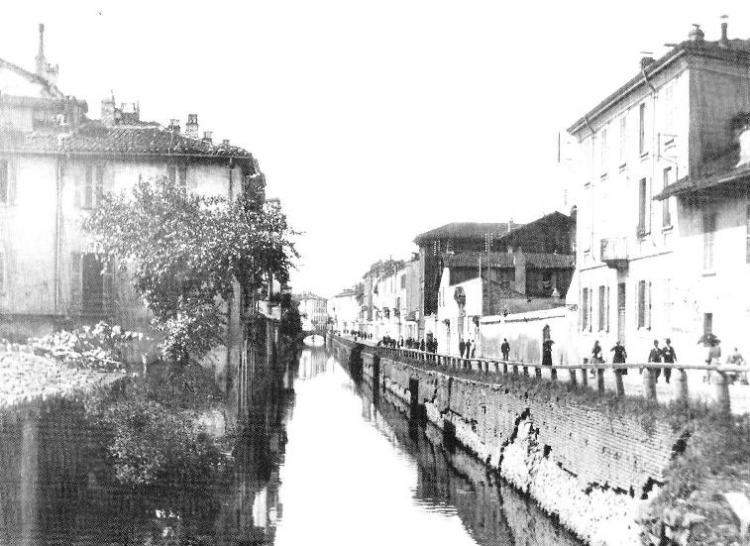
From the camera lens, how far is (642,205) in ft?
94.8

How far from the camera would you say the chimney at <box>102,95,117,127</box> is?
35.3 m

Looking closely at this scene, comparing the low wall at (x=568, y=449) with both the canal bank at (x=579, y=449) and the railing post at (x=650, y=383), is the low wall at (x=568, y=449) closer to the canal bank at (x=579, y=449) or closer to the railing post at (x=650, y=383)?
the canal bank at (x=579, y=449)

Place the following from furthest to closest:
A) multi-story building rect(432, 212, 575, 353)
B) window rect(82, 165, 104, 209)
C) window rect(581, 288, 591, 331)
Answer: multi-story building rect(432, 212, 575, 353) → window rect(581, 288, 591, 331) → window rect(82, 165, 104, 209)

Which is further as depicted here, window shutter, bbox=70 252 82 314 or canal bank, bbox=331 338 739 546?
window shutter, bbox=70 252 82 314

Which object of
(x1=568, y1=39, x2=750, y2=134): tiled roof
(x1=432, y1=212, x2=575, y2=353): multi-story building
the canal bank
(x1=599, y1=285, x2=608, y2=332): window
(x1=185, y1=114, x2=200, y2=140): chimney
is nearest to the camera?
the canal bank

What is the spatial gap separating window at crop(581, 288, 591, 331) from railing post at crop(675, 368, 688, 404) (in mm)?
21160

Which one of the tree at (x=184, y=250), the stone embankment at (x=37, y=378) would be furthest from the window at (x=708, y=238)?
the stone embankment at (x=37, y=378)

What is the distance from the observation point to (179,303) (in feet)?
87.9

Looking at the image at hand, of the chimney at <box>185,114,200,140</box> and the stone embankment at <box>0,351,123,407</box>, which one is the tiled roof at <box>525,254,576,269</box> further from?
the stone embankment at <box>0,351,123,407</box>

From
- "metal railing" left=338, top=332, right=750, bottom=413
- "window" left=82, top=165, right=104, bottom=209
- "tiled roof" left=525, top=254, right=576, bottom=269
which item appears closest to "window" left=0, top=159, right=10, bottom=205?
"window" left=82, top=165, right=104, bottom=209

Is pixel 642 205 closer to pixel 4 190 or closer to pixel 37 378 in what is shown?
pixel 37 378

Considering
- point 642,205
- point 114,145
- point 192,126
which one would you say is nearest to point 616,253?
point 642,205

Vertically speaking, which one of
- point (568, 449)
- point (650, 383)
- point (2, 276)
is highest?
point (2, 276)

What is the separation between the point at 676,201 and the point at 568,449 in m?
11.7
